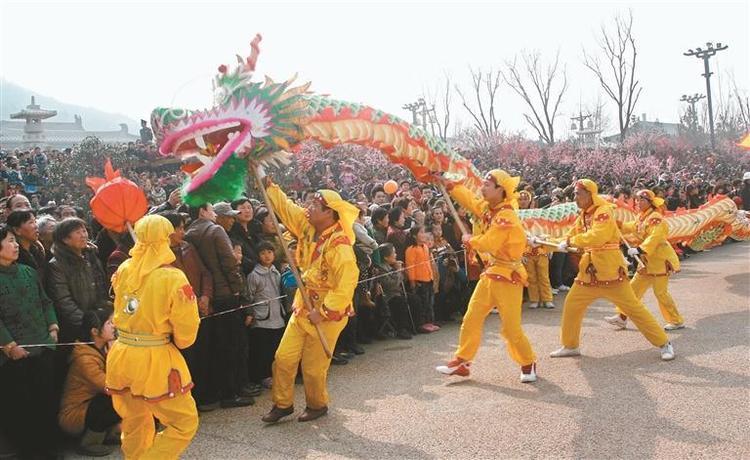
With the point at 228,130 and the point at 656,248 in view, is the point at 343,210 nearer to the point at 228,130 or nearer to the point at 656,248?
the point at 228,130

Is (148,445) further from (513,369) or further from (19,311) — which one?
(513,369)

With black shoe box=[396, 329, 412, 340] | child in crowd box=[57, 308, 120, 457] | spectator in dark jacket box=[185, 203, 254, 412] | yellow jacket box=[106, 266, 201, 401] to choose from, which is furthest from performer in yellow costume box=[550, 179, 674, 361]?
child in crowd box=[57, 308, 120, 457]

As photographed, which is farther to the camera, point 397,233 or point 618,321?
point 397,233

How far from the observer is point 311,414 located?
15.9 ft

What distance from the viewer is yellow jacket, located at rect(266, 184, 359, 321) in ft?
15.5

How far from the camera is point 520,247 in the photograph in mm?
5676

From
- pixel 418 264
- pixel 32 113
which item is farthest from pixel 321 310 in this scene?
pixel 32 113

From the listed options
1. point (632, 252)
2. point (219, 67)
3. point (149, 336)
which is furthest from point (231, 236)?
point (632, 252)

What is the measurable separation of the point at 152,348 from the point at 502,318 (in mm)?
3085

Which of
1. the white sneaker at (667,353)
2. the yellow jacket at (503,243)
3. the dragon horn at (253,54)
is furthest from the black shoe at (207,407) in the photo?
the white sneaker at (667,353)

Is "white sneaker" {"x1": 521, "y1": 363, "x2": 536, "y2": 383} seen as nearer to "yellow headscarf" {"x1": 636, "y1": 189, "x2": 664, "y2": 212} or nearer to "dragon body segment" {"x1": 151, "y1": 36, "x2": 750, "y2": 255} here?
"dragon body segment" {"x1": 151, "y1": 36, "x2": 750, "y2": 255}

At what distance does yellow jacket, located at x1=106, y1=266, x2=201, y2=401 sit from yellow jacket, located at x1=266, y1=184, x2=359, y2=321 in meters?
1.29

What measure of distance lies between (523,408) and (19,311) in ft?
11.3

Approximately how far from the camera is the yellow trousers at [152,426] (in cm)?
355
